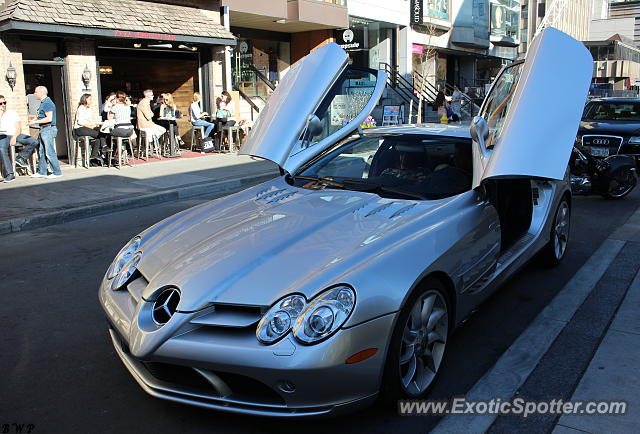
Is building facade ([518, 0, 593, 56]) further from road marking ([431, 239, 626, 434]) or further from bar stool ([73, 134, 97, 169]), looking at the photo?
road marking ([431, 239, 626, 434])

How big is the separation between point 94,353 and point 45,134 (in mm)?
9012

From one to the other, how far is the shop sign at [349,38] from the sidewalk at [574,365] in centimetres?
1659

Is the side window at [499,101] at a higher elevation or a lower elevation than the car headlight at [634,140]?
higher

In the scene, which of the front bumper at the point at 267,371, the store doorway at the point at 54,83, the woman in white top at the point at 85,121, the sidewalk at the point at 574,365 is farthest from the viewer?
the store doorway at the point at 54,83

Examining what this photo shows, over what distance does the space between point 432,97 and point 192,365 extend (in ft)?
97.0

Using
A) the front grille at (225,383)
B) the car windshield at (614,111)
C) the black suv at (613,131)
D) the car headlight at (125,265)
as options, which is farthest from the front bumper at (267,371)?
the car windshield at (614,111)

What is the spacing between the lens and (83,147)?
44.6 ft

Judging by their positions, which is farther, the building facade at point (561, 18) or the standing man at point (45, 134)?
the building facade at point (561, 18)

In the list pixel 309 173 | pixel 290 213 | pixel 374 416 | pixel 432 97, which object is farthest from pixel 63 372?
pixel 432 97

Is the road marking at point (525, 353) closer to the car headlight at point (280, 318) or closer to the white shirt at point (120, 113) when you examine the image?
the car headlight at point (280, 318)

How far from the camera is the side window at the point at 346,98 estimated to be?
16.6ft

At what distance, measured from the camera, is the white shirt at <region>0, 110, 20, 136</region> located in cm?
1105

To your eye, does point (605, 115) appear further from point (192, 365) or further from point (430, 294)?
point (192, 365)

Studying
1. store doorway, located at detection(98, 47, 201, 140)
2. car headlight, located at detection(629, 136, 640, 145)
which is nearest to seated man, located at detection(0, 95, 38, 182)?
store doorway, located at detection(98, 47, 201, 140)
